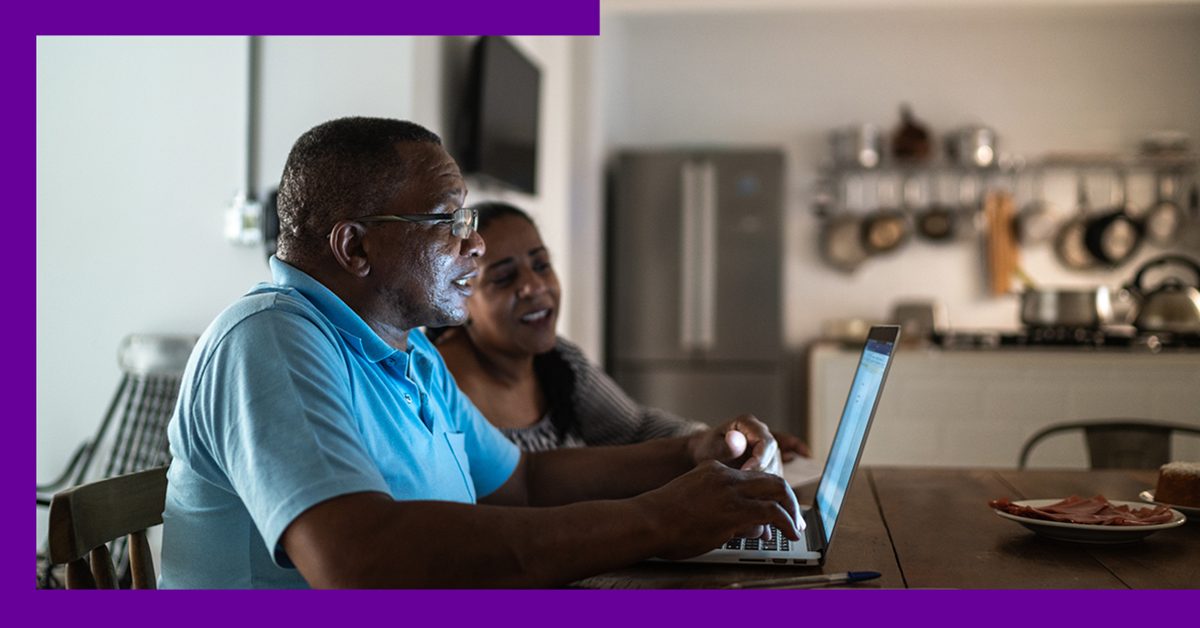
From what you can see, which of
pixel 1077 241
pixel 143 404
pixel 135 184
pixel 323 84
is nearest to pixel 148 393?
pixel 143 404

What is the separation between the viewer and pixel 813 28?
5.24m

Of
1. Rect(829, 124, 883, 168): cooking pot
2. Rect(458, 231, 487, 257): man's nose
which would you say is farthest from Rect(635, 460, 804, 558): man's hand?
Rect(829, 124, 883, 168): cooking pot

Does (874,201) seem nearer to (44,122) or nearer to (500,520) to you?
(44,122)

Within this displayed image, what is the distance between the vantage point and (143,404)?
2.67 m

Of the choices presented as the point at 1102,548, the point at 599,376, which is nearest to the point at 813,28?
the point at 599,376

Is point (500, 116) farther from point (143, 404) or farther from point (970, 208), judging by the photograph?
point (970, 208)

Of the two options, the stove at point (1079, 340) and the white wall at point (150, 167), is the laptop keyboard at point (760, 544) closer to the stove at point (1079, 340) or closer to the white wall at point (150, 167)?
the white wall at point (150, 167)

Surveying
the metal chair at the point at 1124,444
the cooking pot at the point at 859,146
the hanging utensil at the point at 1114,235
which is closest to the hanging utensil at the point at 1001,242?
the hanging utensil at the point at 1114,235

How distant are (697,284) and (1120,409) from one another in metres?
1.78

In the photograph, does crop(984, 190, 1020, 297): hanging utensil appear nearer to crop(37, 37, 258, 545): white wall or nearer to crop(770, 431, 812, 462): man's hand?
crop(770, 431, 812, 462): man's hand

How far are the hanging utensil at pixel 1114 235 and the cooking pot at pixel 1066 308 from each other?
32.2 inches

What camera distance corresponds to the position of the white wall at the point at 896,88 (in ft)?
16.6

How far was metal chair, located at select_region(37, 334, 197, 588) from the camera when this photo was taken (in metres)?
2.62

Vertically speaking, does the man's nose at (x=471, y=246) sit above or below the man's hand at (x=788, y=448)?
above
